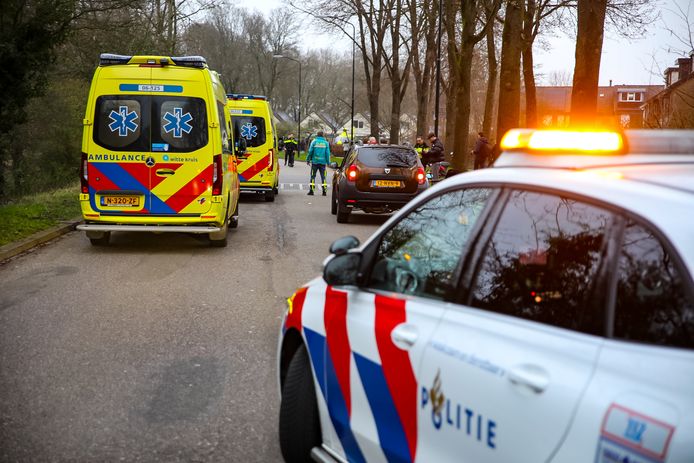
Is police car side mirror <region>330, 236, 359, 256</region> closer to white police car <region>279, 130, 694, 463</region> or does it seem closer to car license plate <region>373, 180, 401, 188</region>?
white police car <region>279, 130, 694, 463</region>

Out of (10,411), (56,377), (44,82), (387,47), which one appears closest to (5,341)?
(56,377)

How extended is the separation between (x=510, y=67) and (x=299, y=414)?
1913 cm

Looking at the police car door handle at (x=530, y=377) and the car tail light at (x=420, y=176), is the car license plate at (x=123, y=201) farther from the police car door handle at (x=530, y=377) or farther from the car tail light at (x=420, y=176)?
the police car door handle at (x=530, y=377)

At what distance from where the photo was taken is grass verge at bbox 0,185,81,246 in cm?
1295

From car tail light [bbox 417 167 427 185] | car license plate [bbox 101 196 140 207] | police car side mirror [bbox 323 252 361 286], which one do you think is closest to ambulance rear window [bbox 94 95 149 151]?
car license plate [bbox 101 196 140 207]

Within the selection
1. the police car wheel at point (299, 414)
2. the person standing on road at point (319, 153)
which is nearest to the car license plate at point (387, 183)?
the person standing on road at point (319, 153)

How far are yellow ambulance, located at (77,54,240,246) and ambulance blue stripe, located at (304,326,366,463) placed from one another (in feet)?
26.8

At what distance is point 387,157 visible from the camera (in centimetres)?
1644

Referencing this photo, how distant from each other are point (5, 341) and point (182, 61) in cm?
601

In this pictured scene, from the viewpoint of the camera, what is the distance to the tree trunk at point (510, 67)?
21484 millimetres

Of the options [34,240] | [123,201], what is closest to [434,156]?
[123,201]

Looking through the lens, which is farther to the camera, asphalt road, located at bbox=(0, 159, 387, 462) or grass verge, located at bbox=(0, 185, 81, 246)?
grass verge, located at bbox=(0, 185, 81, 246)

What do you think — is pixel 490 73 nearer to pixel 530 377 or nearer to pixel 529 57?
pixel 529 57

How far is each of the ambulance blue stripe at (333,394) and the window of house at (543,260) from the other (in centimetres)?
98
